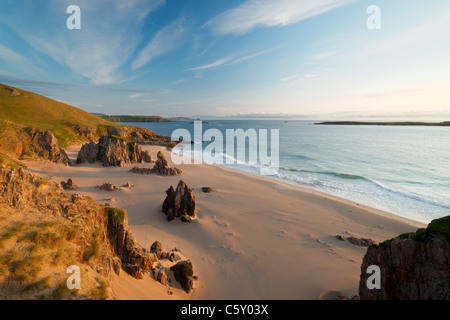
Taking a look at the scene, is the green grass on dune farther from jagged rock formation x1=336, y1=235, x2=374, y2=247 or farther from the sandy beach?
jagged rock formation x1=336, y1=235, x2=374, y2=247

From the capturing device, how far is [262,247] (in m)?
11.7

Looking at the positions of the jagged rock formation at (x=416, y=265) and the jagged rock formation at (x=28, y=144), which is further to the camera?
the jagged rock formation at (x=28, y=144)

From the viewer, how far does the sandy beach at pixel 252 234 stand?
8609mm

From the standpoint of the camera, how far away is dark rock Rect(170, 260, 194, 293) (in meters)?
7.99

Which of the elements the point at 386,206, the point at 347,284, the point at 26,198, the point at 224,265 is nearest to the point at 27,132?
the point at 26,198

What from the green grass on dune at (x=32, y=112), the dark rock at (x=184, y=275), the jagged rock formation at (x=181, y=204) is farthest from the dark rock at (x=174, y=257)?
the green grass on dune at (x=32, y=112)

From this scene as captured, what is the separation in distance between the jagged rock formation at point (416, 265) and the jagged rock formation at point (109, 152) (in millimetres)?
30262

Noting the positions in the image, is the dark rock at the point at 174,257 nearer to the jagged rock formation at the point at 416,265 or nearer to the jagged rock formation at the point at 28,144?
the jagged rock formation at the point at 416,265

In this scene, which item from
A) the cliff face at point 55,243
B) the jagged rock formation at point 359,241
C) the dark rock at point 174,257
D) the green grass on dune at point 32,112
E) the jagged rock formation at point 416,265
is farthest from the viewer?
the green grass on dune at point 32,112

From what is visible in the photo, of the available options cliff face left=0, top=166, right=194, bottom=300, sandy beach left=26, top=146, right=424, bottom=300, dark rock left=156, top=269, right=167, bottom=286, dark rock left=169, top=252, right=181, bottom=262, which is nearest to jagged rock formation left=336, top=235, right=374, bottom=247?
sandy beach left=26, top=146, right=424, bottom=300

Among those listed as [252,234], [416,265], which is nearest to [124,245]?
[252,234]

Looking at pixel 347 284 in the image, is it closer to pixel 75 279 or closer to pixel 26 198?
pixel 75 279

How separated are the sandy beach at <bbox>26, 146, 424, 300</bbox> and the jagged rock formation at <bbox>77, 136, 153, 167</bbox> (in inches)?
198
